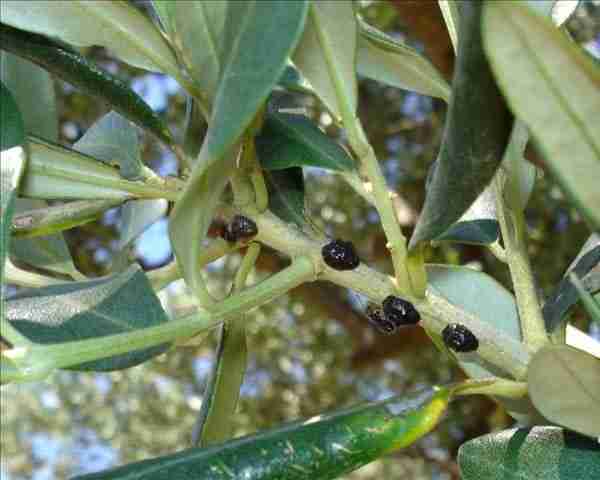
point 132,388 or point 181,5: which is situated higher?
point 181,5

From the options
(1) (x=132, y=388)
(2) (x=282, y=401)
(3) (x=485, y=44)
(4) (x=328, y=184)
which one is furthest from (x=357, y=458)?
(1) (x=132, y=388)

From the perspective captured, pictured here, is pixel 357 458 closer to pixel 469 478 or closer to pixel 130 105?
pixel 469 478

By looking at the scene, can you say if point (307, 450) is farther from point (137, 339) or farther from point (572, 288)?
point (572, 288)

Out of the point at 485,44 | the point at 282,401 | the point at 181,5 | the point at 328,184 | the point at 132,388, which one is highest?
the point at 485,44

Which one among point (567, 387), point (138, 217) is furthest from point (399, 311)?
point (138, 217)

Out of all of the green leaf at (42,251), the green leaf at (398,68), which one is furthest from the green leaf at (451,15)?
the green leaf at (42,251)

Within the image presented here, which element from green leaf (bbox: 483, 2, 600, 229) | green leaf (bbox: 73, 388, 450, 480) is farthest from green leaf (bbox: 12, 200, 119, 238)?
green leaf (bbox: 483, 2, 600, 229)

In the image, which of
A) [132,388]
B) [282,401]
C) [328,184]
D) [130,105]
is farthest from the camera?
[132,388]
